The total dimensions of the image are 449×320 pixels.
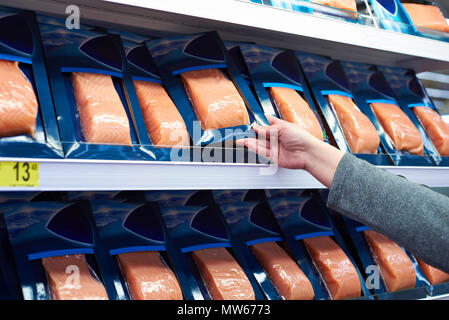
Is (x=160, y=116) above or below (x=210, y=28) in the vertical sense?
below

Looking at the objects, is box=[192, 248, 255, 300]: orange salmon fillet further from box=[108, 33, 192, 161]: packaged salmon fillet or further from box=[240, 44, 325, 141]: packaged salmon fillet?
box=[240, 44, 325, 141]: packaged salmon fillet

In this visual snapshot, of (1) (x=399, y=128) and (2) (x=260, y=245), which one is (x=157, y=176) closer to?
(2) (x=260, y=245)

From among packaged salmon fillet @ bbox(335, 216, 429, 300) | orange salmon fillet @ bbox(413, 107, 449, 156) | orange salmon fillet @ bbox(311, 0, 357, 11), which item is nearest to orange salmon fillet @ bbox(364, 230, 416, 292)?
packaged salmon fillet @ bbox(335, 216, 429, 300)

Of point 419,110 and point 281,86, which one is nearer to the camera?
point 281,86

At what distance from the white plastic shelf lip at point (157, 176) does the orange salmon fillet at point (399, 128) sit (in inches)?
21.8

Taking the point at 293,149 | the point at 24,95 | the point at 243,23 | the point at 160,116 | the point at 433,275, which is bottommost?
the point at 433,275

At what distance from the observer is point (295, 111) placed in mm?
1442

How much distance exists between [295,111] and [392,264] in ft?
2.25

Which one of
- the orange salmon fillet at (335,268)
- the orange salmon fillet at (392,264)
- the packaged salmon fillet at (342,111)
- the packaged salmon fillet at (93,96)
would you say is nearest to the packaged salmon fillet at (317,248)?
the orange salmon fillet at (335,268)

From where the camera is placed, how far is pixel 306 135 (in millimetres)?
1212

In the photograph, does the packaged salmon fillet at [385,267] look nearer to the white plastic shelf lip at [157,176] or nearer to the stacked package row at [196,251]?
the stacked package row at [196,251]

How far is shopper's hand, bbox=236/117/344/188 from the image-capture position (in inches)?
45.6

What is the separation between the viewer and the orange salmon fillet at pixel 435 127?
1.76m

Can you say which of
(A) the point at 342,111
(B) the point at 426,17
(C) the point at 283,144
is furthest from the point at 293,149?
(B) the point at 426,17
